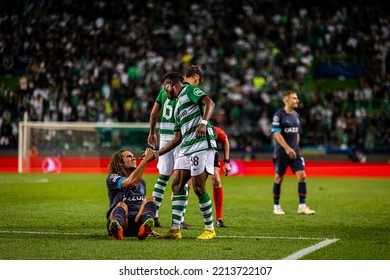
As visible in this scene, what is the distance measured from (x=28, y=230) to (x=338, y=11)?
30.1 metres

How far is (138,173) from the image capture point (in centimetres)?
976

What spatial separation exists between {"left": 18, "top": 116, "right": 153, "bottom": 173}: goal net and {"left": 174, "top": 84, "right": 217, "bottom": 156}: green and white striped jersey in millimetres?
17067

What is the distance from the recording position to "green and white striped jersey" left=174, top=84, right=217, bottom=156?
10062 millimetres

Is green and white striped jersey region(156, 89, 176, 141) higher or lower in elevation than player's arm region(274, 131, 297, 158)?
higher

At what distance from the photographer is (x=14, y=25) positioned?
3816cm

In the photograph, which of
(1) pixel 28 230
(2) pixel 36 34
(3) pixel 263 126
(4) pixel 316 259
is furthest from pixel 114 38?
(4) pixel 316 259

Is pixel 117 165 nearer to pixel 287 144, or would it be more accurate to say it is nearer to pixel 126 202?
pixel 126 202

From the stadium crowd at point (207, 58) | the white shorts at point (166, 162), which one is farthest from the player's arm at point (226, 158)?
the stadium crowd at point (207, 58)

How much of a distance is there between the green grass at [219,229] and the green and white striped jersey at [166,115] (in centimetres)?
135

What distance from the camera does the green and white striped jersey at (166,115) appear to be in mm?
11633

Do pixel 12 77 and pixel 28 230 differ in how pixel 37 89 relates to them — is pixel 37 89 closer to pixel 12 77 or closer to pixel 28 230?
pixel 12 77

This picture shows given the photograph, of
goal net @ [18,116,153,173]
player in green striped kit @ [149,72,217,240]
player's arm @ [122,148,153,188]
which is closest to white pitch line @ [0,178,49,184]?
goal net @ [18,116,153,173]

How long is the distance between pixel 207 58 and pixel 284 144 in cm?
2172

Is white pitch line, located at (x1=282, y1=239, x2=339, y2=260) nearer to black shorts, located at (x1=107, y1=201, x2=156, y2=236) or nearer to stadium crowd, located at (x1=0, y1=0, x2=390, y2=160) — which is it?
black shorts, located at (x1=107, y1=201, x2=156, y2=236)
